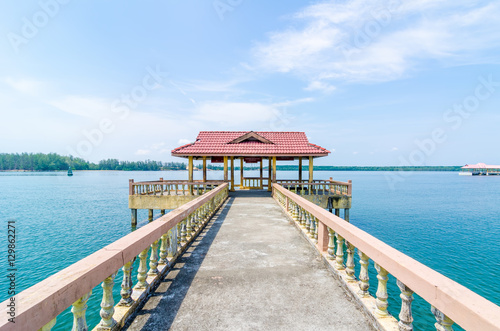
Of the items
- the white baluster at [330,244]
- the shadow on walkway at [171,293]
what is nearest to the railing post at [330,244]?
the white baluster at [330,244]

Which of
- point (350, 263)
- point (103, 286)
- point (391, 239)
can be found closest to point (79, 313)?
A: point (103, 286)

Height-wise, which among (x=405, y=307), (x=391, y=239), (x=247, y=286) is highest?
(x=405, y=307)

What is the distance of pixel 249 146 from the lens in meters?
18.5

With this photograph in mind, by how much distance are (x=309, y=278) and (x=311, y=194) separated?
12002 mm

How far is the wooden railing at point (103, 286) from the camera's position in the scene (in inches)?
69.9

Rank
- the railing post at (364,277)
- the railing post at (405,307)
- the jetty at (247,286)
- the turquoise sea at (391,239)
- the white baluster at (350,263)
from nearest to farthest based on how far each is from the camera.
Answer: the jetty at (247,286), the railing post at (405,307), the railing post at (364,277), the white baluster at (350,263), the turquoise sea at (391,239)

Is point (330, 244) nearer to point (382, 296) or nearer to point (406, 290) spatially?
point (382, 296)

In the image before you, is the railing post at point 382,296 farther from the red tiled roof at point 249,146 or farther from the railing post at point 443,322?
the red tiled roof at point 249,146

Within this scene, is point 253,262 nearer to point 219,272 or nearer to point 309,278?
point 219,272

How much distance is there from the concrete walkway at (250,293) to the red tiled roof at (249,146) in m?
11.6

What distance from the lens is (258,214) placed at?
9578 mm

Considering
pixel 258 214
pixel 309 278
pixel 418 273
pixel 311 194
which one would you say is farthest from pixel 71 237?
pixel 418 273

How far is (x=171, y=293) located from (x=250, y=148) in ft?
48.9

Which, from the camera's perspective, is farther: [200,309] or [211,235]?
[211,235]
